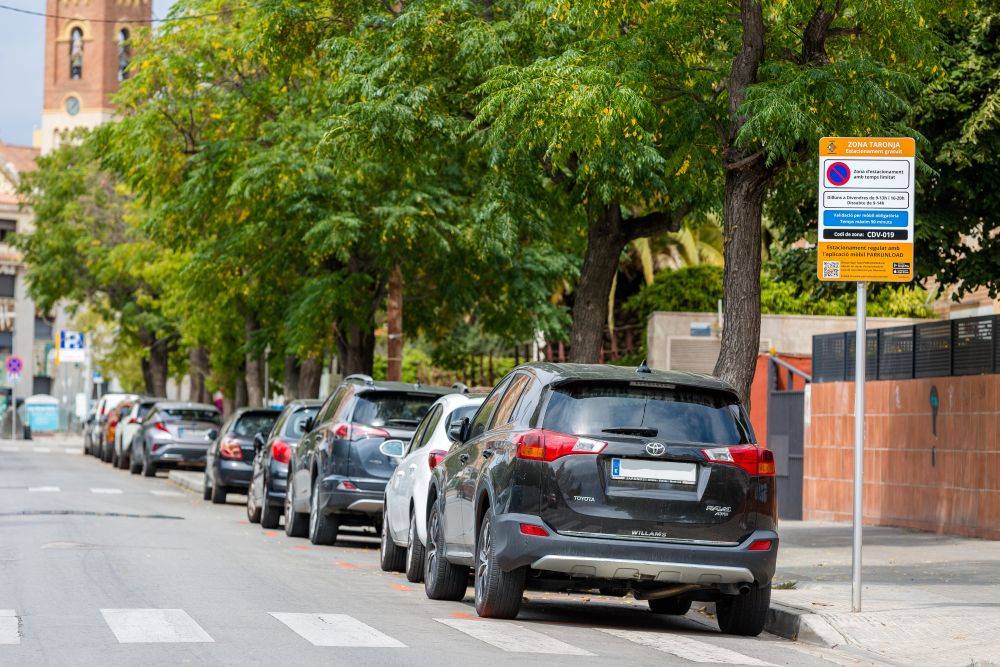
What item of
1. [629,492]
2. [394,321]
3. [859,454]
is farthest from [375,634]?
[394,321]

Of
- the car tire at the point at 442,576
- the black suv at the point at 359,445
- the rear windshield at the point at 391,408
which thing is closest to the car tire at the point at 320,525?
the black suv at the point at 359,445

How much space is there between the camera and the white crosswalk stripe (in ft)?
31.4

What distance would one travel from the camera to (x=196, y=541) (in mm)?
17906

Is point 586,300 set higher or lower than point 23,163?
lower

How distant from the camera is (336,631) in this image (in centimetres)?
1007

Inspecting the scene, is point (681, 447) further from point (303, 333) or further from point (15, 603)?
point (303, 333)

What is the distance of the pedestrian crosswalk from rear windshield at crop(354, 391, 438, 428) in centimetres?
688

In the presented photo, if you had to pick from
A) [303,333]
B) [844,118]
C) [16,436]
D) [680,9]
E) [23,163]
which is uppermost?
[23,163]

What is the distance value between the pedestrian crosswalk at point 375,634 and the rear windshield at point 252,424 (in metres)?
16.1

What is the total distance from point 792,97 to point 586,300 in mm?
5628

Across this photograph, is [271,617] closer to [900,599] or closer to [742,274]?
[900,599]

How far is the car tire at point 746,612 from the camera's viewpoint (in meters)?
11.1

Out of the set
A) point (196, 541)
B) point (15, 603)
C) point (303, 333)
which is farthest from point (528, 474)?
point (303, 333)

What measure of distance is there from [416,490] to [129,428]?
28472mm
